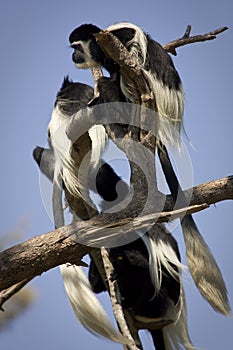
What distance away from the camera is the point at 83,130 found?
3.89 meters

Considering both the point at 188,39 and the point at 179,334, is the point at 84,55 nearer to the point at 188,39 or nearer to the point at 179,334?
the point at 188,39

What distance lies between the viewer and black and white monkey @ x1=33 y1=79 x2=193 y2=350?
4914 millimetres

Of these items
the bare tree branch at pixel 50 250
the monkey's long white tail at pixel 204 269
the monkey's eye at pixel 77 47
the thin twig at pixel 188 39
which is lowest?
the monkey's long white tail at pixel 204 269

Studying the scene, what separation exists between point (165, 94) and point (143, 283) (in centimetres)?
140

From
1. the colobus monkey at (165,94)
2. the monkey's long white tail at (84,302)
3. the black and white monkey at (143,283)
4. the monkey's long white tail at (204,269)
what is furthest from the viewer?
the black and white monkey at (143,283)

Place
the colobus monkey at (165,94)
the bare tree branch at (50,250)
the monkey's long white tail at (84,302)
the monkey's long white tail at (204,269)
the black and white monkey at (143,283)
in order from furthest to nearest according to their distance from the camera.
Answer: the black and white monkey at (143,283)
the monkey's long white tail at (84,302)
the colobus monkey at (165,94)
the monkey's long white tail at (204,269)
the bare tree branch at (50,250)

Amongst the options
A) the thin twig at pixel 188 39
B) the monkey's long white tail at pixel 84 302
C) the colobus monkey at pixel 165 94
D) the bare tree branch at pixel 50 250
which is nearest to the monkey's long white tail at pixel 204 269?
the colobus monkey at pixel 165 94

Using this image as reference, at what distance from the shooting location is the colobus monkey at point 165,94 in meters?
3.73

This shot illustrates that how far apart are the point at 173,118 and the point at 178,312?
1.41 meters

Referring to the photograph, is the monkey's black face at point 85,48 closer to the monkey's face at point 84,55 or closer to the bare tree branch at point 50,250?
the monkey's face at point 84,55

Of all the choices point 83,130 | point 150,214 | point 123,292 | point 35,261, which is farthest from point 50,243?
point 123,292

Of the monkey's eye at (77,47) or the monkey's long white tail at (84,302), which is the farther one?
the monkey's eye at (77,47)

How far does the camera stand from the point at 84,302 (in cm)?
492

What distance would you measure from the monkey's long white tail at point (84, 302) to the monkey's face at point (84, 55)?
4.60ft
